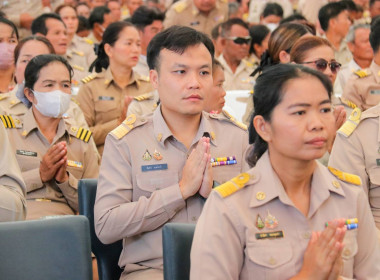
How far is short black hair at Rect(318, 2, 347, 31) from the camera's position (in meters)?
6.75

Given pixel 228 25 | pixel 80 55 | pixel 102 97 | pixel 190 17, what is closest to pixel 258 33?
pixel 228 25

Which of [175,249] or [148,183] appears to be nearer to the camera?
[175,249]

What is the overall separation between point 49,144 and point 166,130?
1.08 metres

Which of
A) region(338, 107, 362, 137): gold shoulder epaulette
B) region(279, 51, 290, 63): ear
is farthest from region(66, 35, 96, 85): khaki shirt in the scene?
region(338, 107, 362, 137): gold shoulder epaulette

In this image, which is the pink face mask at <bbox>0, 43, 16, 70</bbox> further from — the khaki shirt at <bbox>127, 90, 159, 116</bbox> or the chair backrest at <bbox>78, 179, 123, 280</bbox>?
the chair backrest at <bbox>78, 179, 123, 280</bbox>

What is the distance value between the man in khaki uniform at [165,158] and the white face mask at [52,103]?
2.90 feet

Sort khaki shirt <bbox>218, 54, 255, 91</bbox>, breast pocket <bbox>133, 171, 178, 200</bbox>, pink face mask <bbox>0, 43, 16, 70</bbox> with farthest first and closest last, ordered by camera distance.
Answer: khaki shirt <bbox>218, 54, 255, 91</bbox> < pink face mask <bbox>0, 43, 16, 70</bbox> < breast pocket <bbox>133, 171, 178, 200</bbox>

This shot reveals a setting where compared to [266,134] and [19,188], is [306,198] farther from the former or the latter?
[19,188]

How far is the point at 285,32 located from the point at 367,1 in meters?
5.33

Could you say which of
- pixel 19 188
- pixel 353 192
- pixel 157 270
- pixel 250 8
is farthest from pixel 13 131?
pixel 250 8

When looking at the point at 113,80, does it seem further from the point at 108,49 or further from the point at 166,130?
the point at 166,130

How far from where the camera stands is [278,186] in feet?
6.64

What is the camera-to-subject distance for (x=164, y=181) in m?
2.63

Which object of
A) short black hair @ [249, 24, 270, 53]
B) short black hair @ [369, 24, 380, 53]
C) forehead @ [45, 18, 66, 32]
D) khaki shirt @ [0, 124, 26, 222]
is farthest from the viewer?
short black hair @ [249, 24, 270, 53]
